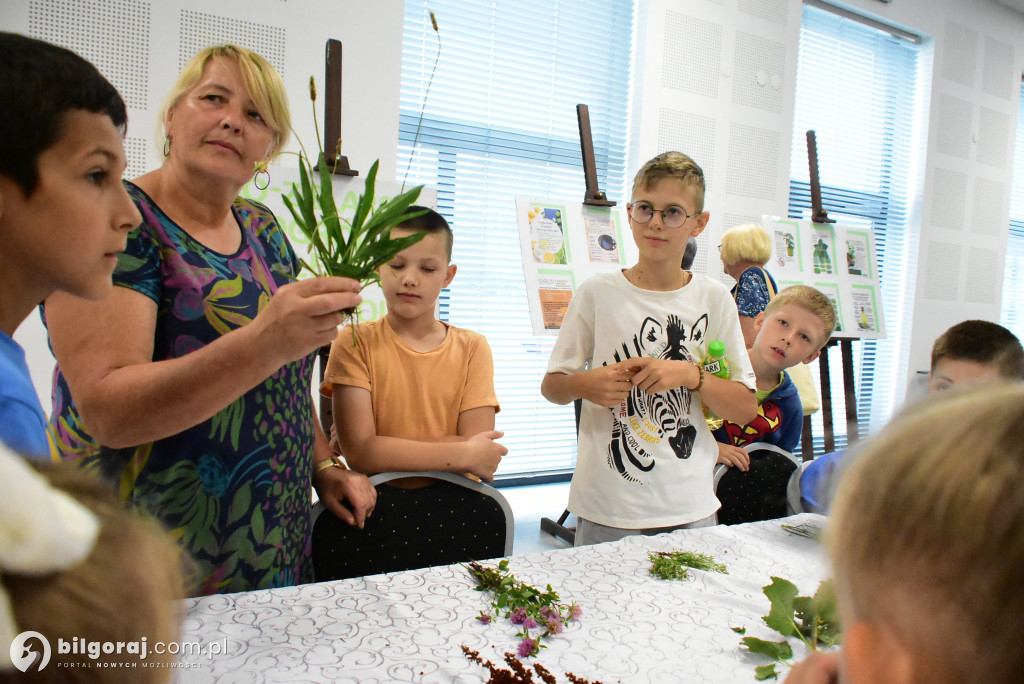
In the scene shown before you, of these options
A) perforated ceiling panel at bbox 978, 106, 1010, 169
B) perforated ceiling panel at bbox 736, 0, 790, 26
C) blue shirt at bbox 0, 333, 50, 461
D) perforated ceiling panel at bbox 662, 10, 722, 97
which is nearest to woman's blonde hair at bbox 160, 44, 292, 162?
blue shirt at bbox 0, 333, 50, 461

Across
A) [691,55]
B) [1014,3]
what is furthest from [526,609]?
[1014,3]

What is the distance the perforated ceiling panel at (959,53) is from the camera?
632 cm

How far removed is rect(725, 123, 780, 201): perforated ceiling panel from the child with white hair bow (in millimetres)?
5292

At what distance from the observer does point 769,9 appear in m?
5.23

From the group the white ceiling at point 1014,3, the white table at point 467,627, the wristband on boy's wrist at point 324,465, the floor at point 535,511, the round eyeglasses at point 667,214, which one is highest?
the white ceiling at point 1014,3

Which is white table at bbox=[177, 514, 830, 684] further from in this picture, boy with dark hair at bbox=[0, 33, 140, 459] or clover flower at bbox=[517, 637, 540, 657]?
boy with dark hair at bbox=[0, 33, 140, 459]

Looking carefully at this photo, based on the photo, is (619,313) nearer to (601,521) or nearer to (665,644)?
(601,521)

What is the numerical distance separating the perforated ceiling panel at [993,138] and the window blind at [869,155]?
2.88 ft

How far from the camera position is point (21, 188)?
72cm

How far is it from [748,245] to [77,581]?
383 cm

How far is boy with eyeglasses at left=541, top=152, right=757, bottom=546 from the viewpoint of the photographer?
1.93 metres

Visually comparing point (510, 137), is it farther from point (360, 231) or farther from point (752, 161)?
point (360, 231)

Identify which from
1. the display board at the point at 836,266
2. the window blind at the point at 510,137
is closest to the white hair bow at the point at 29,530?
the window blind at the point at 510,137

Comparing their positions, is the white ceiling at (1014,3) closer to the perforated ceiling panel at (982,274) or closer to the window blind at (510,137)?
the perforated ceiling panel at (982,274)
